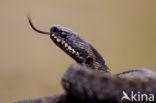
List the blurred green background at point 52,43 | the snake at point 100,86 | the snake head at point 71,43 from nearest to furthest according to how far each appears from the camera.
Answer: the snake at point 100,86, the snake head at point 71,43, the blurred green background at point 52,43

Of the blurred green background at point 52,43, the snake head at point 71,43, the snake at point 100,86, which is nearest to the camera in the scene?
the snake at point 100,86

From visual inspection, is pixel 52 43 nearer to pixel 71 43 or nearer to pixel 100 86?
pixel 71 43

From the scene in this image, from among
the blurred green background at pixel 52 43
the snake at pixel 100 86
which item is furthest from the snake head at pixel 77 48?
the blurred green background at pixel 52 43

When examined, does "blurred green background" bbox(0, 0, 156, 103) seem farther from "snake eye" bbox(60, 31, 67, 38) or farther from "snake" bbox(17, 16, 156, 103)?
"snake" bbox(17, 16, 156, 103)

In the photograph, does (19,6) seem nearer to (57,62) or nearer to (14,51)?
(14,51)

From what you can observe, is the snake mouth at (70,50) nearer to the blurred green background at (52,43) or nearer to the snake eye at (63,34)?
the snake eye at (63,34)

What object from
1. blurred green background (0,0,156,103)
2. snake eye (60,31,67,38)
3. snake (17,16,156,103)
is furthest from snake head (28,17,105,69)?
blurred green background (0,0,156,103)

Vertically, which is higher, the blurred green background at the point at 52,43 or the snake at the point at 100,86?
the snake at the point at 100,86

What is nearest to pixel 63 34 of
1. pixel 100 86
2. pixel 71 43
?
pixel 71 43

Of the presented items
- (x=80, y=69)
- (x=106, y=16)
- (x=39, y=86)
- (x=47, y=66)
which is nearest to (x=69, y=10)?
(x=106, y=16)
